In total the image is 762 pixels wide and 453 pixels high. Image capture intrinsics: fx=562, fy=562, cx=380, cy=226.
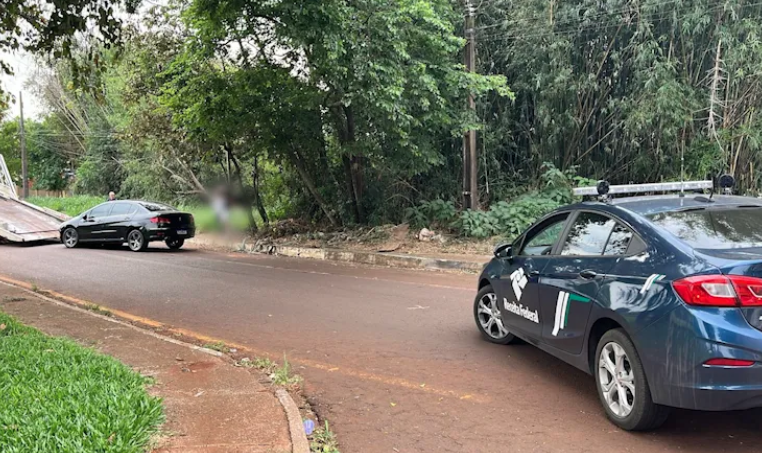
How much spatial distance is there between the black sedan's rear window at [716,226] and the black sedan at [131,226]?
14.5 meters

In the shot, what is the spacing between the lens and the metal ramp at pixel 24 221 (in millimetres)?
17617

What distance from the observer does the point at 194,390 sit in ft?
14.7

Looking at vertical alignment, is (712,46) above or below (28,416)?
above

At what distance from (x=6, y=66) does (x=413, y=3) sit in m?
7.80

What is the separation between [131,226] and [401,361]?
1299 centimetres

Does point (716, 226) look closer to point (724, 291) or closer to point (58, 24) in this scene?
point (724, 291)

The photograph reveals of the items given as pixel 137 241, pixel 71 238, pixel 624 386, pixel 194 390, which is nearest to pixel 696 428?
pixel 624 386

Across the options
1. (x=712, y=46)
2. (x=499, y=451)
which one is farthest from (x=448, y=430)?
(x=712, y=46)

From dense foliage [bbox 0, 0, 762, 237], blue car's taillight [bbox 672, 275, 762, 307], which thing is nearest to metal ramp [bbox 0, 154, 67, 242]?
dense foliage [bbox 0, 0, 762, 237]

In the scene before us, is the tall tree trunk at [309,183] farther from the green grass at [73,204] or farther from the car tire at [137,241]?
the green grass at [73,204]

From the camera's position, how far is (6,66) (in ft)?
32.5

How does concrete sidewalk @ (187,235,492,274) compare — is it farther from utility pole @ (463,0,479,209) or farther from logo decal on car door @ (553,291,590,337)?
logo decal on car door @ (553,291,590,337)

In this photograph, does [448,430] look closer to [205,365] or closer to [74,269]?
[205,365]

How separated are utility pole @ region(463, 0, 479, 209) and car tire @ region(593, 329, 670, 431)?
991 cm
